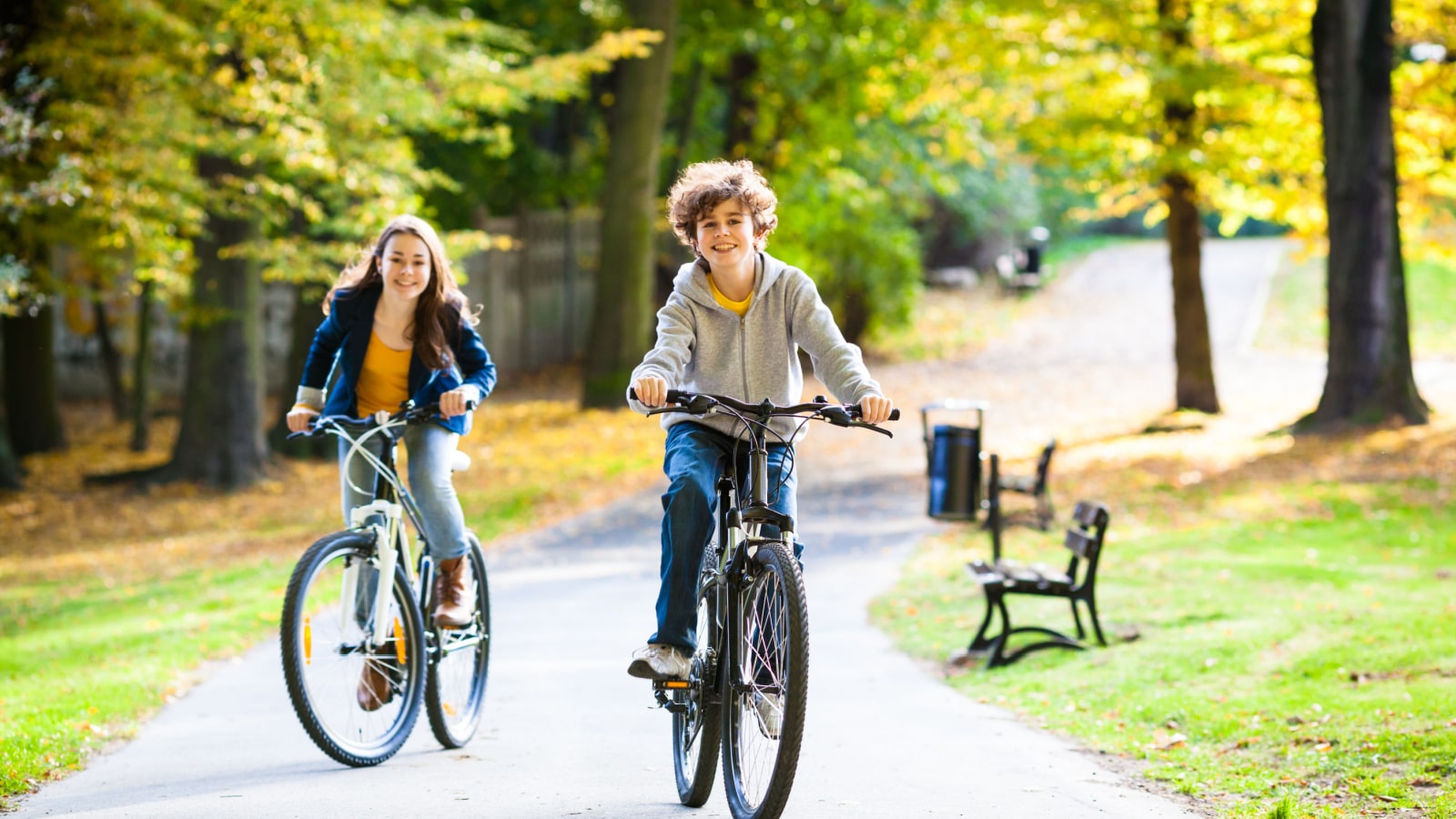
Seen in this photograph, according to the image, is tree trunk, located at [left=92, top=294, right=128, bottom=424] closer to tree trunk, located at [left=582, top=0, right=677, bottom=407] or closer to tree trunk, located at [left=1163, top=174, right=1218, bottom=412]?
tree trunk, located at [left=582, top=0, right=677, bottom=407]

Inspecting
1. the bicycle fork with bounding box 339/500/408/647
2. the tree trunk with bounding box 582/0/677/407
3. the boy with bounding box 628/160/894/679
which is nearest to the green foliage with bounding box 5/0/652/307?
the tree trunk with bounding box 582/0/677/407

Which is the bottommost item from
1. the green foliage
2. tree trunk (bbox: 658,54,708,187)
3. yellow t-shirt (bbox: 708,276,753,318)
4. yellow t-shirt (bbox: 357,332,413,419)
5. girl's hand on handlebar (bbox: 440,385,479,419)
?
girl's hand on handlebar (bbox: 440,385,479,419)

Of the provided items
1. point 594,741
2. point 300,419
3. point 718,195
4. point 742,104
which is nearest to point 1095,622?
point 594,741

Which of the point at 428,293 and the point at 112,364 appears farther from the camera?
the point at 112,364

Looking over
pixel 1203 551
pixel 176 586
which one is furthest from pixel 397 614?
pixel 1203 551

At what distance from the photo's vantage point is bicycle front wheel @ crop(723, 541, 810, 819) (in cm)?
420

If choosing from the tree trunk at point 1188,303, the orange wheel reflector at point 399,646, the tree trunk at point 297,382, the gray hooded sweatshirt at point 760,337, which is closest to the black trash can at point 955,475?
the orange wheel reflector at point 399,646

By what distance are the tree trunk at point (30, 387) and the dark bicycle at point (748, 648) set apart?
17800 millimetres

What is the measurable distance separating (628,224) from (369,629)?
51.5ft

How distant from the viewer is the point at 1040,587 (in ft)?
26.6

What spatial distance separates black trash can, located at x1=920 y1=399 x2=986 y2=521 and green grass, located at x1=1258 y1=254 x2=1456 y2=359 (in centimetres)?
1870

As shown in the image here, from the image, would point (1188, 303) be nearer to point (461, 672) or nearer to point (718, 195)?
point (461, 672)

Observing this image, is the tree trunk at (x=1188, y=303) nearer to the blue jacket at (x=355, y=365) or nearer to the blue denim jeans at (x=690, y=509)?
the blue jacket at (x=355, y=365)

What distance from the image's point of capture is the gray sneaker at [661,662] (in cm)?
477
